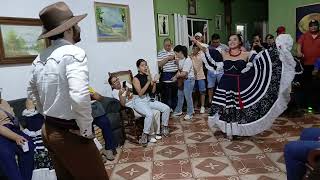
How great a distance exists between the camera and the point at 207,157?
316cm

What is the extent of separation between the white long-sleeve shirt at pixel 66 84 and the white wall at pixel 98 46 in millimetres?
2026

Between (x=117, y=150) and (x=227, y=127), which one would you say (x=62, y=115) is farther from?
(x=227, y=127)

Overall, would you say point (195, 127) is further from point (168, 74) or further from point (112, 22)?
point (112, 22)

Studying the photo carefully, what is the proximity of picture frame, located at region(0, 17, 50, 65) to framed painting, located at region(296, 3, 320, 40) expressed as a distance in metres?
4.85

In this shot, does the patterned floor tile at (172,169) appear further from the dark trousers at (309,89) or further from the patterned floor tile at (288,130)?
the dark trousers at (309,89)

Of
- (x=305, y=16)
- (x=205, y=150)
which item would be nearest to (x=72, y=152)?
(x=205, y=150)

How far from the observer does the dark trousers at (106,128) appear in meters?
3.22

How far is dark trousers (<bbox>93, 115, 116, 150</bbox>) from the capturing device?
3.22 meters

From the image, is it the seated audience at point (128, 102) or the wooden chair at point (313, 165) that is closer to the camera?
the wooden chair at point (313, 165)

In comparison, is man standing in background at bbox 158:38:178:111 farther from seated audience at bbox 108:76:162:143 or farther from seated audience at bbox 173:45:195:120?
seated audience at bbox 108:76:162:143

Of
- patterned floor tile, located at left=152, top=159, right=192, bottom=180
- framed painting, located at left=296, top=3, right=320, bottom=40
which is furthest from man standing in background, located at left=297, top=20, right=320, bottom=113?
patterned floor tile, located at left=152, top=159, right=192, bottom=180

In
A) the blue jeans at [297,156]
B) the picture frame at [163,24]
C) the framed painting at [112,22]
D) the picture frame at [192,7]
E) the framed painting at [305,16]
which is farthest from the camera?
the picture frame at [192,7]

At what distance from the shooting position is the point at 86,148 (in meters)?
1.60

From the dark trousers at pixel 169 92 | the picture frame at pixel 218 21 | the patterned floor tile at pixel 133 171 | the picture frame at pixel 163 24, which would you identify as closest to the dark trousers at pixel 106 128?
the patterned floor tile at pixel 133 171
